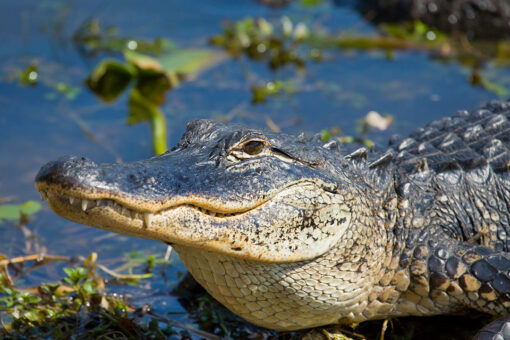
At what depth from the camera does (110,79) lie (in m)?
6.82

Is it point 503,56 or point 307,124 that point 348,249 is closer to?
point 307,124

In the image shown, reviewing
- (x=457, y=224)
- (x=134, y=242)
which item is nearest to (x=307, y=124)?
(x=134, y=242)

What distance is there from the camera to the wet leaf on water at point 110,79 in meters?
6.73

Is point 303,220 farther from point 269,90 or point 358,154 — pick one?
point 269,90

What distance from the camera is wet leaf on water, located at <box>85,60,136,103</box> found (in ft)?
22.1

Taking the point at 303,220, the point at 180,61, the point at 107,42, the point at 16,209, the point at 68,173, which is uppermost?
the point at 68,173

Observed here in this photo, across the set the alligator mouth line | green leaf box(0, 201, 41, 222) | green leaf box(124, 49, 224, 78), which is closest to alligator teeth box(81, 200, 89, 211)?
the alligator mouth line

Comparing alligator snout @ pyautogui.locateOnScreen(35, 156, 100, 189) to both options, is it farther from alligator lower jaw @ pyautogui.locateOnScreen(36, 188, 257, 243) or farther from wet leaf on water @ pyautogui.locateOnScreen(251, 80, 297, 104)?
wet leaf on water @ pyautogui.locateOnScreen(251, 80, 297, 104)

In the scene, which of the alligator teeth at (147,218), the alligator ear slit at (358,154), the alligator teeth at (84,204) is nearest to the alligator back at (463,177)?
the alligator ear slit at (358,154)

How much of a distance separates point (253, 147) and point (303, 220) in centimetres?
40

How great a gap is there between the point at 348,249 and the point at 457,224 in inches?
33.1

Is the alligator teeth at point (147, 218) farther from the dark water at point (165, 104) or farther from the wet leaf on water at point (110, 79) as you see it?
the wet leaf on water at point (110, 79)

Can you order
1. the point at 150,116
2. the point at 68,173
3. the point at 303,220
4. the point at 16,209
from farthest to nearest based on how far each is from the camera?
the point at 150,116, the point at 16,209, the point at 303,220, the point at 68,173

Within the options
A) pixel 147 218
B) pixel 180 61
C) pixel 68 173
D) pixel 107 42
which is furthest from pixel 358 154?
pixel 107 42
